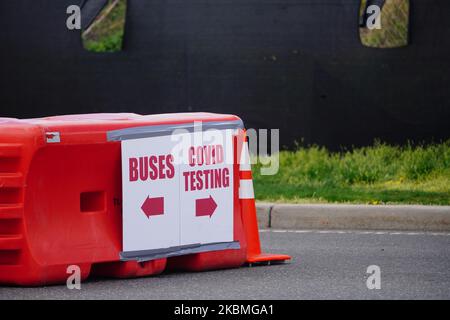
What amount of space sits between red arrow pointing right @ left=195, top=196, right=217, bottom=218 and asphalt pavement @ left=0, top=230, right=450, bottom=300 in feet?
1.30

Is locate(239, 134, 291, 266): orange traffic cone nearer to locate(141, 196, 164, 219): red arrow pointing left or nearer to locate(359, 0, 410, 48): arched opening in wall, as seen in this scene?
locate(141, 196, 164, 219): red arrow pointing left

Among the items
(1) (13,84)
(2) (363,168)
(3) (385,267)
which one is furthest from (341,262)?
(1) (13,84)

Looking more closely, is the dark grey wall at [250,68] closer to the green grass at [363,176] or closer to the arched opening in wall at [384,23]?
the arched opening in wall at [384,23]

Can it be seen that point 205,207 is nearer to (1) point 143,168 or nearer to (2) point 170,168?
(2) point 170,168

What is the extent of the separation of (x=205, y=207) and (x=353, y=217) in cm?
265

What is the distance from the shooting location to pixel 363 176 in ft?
37.7

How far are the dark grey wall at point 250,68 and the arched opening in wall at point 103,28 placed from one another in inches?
6.0

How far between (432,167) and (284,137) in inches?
67.1

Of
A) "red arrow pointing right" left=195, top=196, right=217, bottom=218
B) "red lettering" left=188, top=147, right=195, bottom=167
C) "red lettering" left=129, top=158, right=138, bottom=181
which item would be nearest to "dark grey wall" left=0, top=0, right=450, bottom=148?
"red arrow pointing right" left=195, top=196, right=217, bottom=218

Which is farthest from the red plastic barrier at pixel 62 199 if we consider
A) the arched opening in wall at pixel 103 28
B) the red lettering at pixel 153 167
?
the arched opening in wall at pixel 103 28

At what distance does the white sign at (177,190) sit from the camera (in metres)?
7.20

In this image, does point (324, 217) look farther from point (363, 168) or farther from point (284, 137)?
point (284, 137)

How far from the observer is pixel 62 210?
701cm

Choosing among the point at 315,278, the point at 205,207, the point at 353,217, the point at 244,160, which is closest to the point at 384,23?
the point at 353,217
